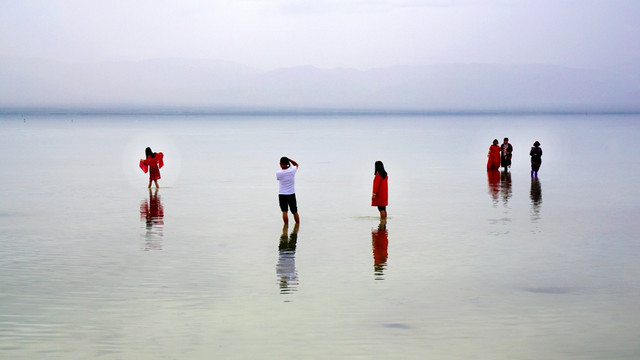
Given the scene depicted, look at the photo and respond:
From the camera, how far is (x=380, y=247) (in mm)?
14141

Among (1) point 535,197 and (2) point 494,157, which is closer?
(1) point 535,197

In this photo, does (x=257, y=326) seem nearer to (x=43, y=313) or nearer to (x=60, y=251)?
(x=43, y=313)

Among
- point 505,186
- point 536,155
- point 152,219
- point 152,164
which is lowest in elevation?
point 152,219

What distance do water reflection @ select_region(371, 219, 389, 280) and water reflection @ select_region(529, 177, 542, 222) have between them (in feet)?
11.8

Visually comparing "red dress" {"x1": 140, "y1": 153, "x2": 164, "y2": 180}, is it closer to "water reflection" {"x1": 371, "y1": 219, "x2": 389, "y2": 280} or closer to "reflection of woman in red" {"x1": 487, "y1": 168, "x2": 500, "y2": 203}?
"water reflection" {"x1": 371, "y1": 219, "x2": 389, "y2": 280}

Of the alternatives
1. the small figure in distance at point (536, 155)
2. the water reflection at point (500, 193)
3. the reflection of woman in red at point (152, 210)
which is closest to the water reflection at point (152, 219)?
the reflection of woman in red at point (152, 210)

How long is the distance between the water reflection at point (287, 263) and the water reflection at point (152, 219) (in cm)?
222

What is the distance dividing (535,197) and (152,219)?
10823 mm

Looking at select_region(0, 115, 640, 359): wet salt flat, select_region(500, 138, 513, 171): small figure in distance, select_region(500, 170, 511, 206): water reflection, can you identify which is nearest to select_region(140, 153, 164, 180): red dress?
select_region(0, 115, 640, 359): wet salt flat

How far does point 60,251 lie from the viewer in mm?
13844

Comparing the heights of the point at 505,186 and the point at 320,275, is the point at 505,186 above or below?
above

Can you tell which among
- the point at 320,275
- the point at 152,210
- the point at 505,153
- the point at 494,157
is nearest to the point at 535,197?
the point at 505,153

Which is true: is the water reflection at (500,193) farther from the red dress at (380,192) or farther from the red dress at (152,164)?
the red dress at (152,164)

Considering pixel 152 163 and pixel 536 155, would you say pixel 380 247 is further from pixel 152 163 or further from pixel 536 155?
pixel 536 155
